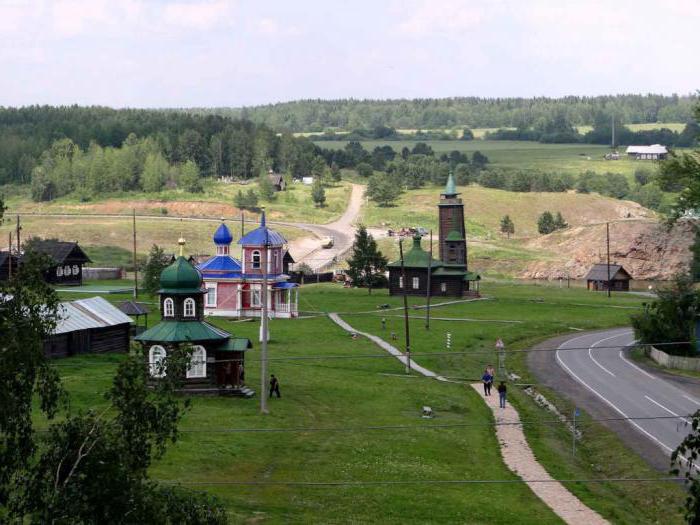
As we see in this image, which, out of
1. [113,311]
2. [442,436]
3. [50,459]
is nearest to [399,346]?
[113,311]

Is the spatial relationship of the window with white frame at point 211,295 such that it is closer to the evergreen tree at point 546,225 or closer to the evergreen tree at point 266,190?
the evergreen tree at point 546,225

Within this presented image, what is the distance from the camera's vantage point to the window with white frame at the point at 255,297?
77875mm

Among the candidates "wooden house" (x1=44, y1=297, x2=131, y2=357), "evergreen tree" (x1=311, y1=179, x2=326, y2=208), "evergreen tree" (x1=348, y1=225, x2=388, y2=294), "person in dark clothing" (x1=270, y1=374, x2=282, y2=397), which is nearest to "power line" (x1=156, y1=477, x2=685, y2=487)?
"person in dark clothing" (x1=270, y1=374, x2=282, y2=397)

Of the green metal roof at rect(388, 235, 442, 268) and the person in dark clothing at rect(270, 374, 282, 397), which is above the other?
the green metal roof at rect(388, 235, 442, 268)

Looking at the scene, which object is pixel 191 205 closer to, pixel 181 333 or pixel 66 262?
pixel 66 262

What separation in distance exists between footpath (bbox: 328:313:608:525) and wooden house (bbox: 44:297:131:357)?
55.1 ft

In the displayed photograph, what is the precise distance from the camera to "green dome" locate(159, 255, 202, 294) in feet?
154

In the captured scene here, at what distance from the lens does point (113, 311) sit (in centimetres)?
5759

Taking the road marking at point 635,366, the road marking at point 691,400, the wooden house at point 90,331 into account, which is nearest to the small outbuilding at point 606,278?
the road marking at point 635,366

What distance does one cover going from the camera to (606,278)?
10431 cm

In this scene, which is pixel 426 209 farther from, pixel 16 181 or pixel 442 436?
pixel 442 436

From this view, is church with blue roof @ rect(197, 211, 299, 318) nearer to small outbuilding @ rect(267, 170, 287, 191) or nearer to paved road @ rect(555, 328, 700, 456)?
paved road @ rect(555, 328, 700, 456)

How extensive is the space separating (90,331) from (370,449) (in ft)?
66.1

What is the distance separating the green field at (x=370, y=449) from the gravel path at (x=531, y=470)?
15.8 inches
